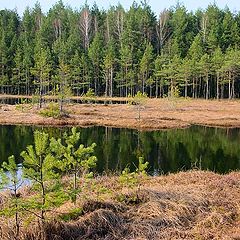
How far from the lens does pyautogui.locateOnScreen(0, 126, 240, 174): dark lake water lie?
81.9ft

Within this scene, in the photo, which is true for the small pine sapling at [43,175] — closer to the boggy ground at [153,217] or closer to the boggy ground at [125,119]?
the boggy ground at [153,217]

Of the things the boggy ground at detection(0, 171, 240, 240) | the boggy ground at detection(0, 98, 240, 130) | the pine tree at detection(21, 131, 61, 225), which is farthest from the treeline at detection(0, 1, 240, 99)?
the pine tree at detection(21, 131, 61, 225)

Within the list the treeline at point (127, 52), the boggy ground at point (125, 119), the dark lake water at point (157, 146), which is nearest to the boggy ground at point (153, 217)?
the dark lake water at point (157, 146)

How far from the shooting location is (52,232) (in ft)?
31.8

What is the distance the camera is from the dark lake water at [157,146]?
81.9 feet

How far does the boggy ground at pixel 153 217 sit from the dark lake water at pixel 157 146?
929cm

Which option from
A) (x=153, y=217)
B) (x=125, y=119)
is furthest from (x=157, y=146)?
(x=153, y=217)

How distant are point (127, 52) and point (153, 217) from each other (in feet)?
270

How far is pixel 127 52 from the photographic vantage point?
9125 centimetres

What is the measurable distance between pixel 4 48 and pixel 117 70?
29.7 m

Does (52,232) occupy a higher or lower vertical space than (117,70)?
lower

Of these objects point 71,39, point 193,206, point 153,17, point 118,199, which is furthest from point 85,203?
point 153,17

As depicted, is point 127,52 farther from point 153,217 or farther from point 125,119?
point 153,217

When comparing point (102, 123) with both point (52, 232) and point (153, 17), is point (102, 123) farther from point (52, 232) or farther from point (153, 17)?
point (153, 17)
